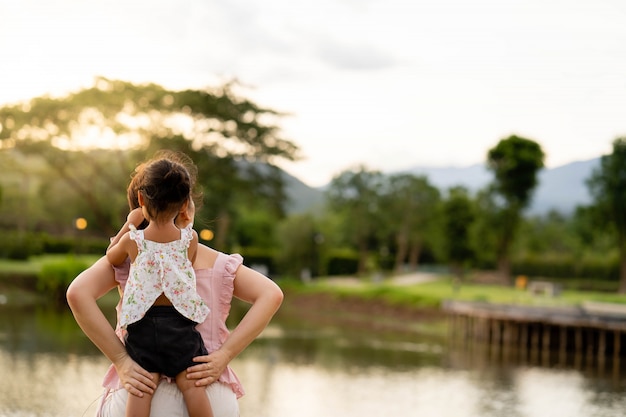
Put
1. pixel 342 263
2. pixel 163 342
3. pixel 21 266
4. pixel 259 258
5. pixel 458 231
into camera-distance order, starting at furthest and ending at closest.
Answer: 1. pixel 342 263
2. pixel 259 258
3. pixel 458 231
4. pixel 21 266
5. pixel 163 342

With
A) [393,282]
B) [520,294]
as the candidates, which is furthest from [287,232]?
[520,294]

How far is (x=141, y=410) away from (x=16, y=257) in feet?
137

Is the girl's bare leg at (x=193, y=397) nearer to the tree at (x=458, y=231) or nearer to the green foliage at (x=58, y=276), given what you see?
the green foliage at (x=58, y=276)

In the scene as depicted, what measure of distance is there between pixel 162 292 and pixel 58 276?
35433 millimetres

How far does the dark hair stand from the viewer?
2.59 metres

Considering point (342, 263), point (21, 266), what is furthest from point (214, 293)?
point (342, 263)

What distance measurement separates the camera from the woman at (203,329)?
257 centimetres

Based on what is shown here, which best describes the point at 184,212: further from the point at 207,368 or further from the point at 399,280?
the point at 399,280

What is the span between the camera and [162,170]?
8.54 ft

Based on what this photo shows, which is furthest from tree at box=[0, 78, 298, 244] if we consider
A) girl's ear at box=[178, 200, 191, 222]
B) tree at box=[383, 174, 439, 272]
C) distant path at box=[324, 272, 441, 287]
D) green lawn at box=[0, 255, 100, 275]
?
girl's ear at box=[178, 200, 191, 222]

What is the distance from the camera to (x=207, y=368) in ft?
8.50

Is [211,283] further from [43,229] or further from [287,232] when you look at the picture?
[43,229]

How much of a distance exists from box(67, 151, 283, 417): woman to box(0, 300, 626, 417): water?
9456mm

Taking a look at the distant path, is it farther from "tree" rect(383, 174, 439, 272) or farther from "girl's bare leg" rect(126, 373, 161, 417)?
"girl's bare leg" rect(126, 373, 161, 417)
